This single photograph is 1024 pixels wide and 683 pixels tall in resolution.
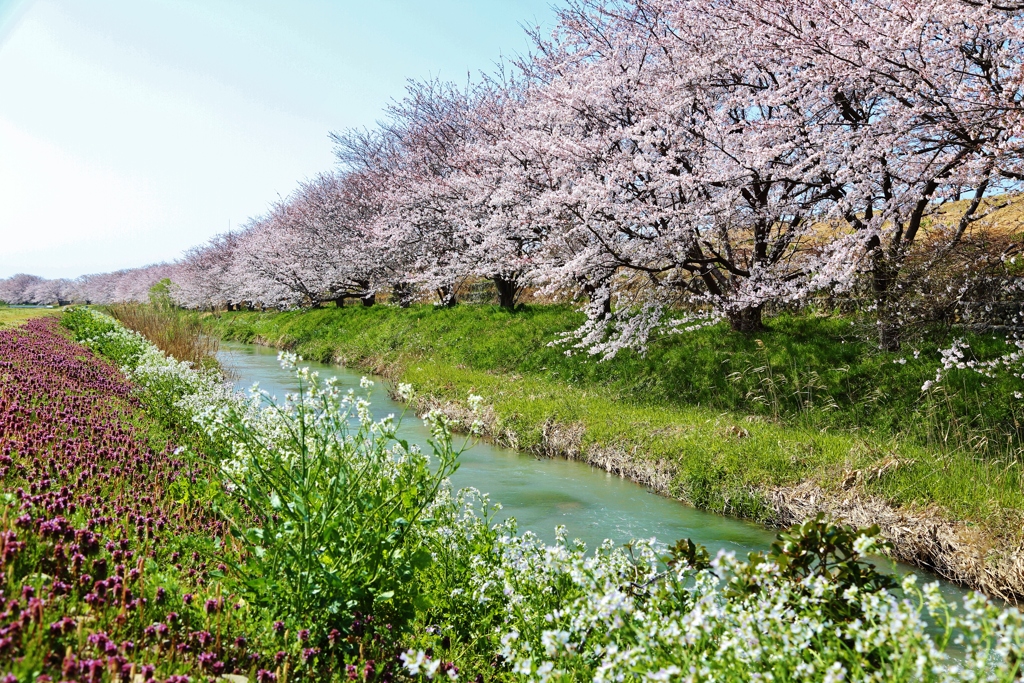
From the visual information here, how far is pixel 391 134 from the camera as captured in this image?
31969mm

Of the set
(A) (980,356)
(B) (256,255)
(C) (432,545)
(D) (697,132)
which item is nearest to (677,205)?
(D) (697,132)

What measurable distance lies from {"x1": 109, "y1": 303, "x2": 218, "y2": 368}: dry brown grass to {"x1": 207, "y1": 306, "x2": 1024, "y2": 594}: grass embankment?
5698mm

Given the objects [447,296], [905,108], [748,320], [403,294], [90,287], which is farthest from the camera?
[90,287]

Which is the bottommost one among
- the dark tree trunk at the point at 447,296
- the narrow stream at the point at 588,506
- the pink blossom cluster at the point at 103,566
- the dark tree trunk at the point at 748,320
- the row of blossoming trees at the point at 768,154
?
the narrow stream at the point at 588,506

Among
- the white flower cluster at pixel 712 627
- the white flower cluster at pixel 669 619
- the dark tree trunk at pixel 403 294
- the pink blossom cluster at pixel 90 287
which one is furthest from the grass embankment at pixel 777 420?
the pink blossom cluster at pixel 90 287

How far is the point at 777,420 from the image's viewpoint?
1014 centimetres

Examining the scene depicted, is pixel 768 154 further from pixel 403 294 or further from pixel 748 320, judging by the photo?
pixel 403 294

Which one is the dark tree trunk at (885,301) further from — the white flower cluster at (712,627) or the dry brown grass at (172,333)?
the dry brown grass at (172,333)

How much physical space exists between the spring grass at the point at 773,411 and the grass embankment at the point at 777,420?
23 millimetres

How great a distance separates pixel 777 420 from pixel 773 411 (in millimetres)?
388

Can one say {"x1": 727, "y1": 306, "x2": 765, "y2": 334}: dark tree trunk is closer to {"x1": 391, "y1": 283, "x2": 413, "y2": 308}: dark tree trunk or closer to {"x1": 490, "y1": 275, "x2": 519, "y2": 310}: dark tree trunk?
{"x1": 490, "y1": 275, "x2": 519, "y2": 310}: dark tree trunk

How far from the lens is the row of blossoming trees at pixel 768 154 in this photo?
8.70 m

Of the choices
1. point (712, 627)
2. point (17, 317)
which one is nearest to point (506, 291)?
point (712, 627)

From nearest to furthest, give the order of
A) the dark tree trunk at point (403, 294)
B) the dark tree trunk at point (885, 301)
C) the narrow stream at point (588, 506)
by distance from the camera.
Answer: the narrow stream at point (588, 506)
the dark tree trunk at point (885, 301)
the dark tree trunk at point (403, 294)
